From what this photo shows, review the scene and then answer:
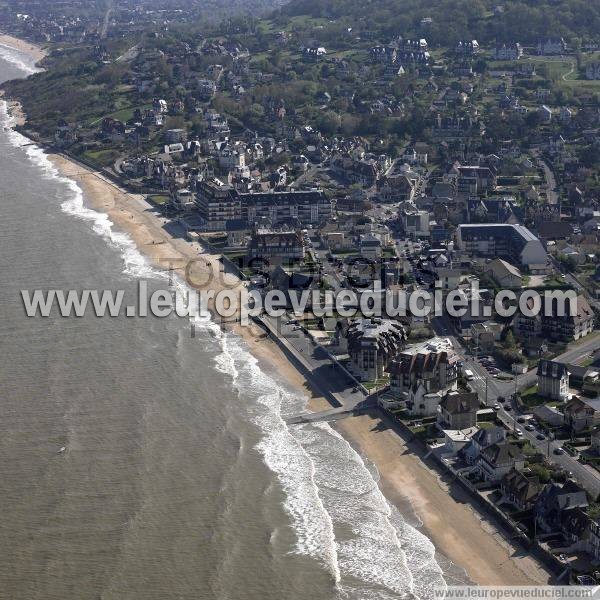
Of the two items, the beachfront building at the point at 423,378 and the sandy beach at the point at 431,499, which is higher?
the beachfront building at the point at 423,378

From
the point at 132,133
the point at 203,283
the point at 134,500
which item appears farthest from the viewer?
the point at 132,133

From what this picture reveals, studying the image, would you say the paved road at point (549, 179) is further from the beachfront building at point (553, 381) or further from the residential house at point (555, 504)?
the residential house at point (555, 504)

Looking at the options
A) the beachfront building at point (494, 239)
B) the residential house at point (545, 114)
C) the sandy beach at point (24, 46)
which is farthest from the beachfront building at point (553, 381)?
the sandy beach at point (24, 46)

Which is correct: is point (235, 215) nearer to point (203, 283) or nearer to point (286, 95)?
point (203, 283)

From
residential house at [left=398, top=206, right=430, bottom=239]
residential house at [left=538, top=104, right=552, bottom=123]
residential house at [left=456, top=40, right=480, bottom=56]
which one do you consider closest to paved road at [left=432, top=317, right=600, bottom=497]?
residential house at [left=398, top=206, right=430, bottom=239]

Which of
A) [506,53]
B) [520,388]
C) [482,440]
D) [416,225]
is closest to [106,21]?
[506,53]

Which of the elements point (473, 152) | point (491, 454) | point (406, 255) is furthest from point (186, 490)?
point (473, 152)
